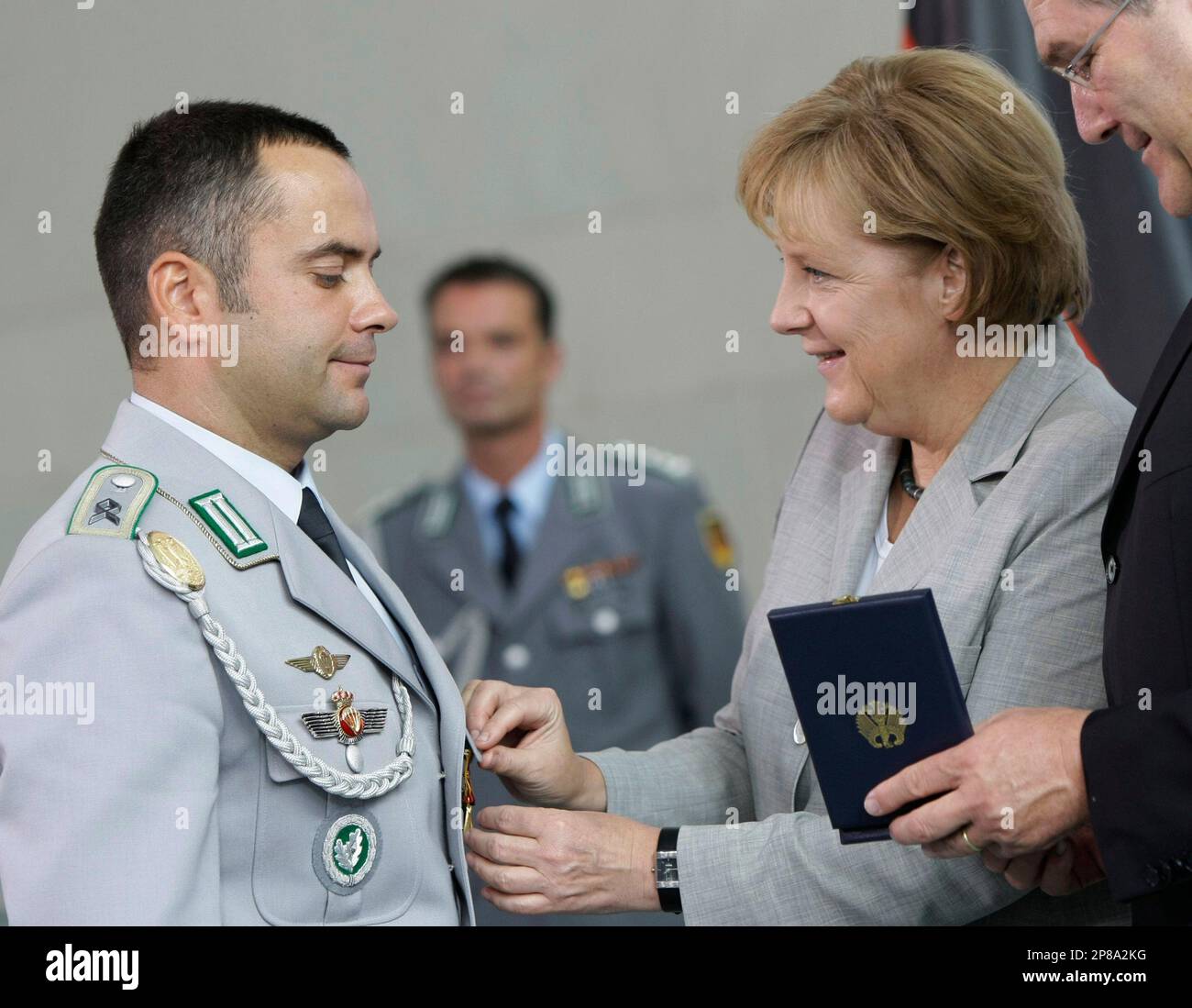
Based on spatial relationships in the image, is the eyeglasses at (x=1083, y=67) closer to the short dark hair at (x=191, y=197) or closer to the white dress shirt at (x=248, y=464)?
the short dark hair at (x=191, y=197)

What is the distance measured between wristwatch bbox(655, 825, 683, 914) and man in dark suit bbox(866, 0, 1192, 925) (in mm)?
320

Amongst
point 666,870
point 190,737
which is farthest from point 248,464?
point 666,870

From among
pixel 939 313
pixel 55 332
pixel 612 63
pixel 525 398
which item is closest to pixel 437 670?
pixel 939 313

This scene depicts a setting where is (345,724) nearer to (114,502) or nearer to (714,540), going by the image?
(114,502)

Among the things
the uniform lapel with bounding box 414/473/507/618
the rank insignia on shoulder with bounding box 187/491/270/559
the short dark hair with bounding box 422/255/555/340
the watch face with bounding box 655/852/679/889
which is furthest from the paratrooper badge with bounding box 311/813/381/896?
the short dark hair with bounding box 422/255/555/340

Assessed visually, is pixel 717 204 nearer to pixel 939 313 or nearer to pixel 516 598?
pixel 516 598

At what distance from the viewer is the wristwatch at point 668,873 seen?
1782 mm

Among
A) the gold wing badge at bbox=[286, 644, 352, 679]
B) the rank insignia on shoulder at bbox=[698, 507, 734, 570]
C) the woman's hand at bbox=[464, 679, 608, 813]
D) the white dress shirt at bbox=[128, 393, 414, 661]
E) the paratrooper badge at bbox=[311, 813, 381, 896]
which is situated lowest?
the paratrooper badge at bbox=[311, 813, 381, 896]

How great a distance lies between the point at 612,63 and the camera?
394cm

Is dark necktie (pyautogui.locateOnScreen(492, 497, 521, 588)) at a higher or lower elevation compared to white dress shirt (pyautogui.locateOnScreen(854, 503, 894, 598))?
higher

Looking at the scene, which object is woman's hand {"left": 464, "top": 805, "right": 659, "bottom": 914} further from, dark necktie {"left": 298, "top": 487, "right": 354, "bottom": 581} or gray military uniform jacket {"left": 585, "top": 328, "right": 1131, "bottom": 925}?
dark necktie {"left": 298, "top": 487, "right": 354, "bottom": 581}

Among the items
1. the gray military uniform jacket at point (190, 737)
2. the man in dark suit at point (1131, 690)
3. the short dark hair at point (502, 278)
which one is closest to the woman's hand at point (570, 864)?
the gray military uniform jacket at point (190, 737)

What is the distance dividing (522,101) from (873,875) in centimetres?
285

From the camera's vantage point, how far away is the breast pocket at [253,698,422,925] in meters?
1.43
